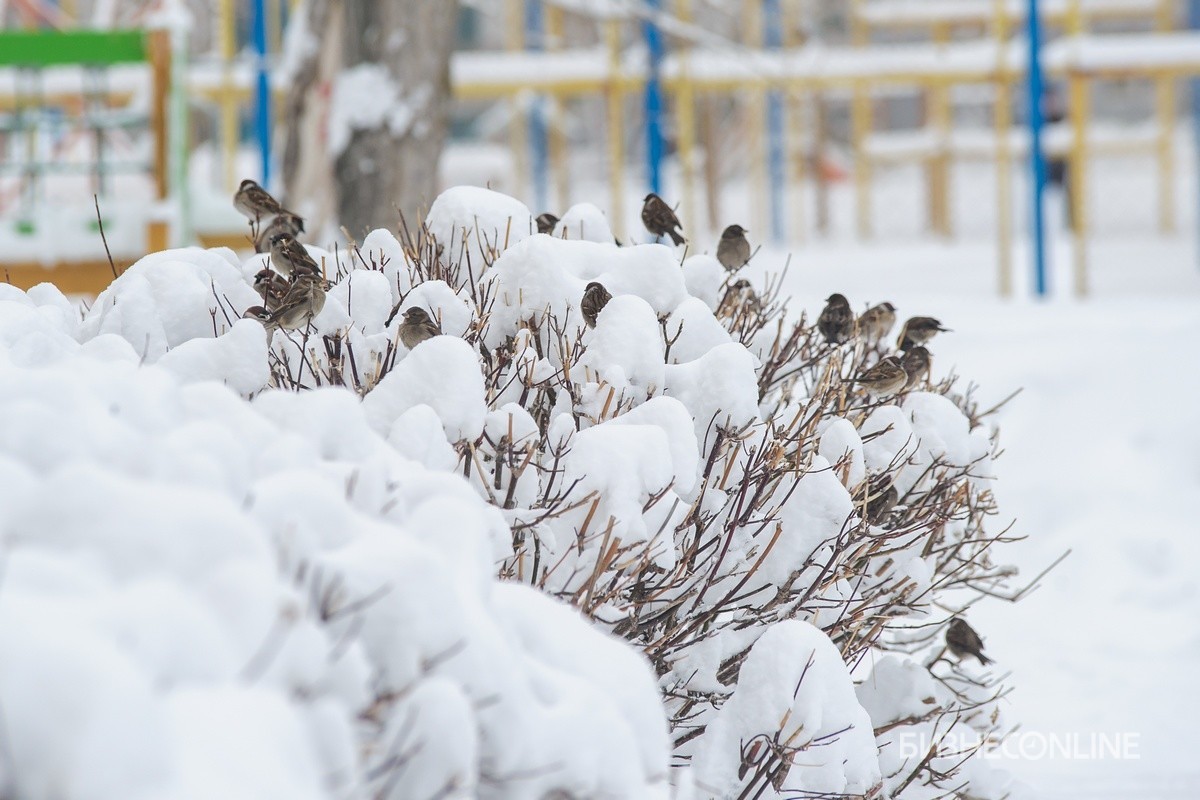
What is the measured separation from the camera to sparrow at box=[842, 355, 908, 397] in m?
2.24

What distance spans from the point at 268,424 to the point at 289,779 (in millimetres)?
518

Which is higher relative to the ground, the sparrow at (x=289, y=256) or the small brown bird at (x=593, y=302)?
the sparrow at (x=289, y=256)

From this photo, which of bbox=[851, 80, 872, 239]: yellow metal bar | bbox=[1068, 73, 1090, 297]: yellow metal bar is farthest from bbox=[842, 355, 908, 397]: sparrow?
bbox=[851, 80, 872, 239]: yellow metal bar

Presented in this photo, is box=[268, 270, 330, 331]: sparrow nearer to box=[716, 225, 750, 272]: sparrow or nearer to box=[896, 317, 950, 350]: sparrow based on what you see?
→ box=[716, 225, 750, 272]: sparrow

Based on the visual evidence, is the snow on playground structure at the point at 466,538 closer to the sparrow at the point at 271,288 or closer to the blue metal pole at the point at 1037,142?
the sparrow at the point at 271,288

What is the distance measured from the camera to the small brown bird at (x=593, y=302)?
6.78 ft

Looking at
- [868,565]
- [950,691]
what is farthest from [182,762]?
[950,691]

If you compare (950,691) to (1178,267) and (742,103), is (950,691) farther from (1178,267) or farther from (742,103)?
(742,103)

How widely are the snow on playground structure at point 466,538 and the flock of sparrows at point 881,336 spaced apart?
44 millimetres

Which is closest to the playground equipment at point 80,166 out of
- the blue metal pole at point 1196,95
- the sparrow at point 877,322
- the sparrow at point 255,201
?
the sparrow at point 255,201

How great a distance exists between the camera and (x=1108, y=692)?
367 centimetres

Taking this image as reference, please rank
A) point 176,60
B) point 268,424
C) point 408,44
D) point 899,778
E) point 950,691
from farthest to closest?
point 408,44 < point 176,60 < point 950,691 < point 899,778 < point 268,424

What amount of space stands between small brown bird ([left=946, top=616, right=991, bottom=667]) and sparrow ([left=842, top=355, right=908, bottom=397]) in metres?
0.51

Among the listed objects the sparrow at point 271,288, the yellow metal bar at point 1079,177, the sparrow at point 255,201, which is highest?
the yellow metal bar at point 1079,177
